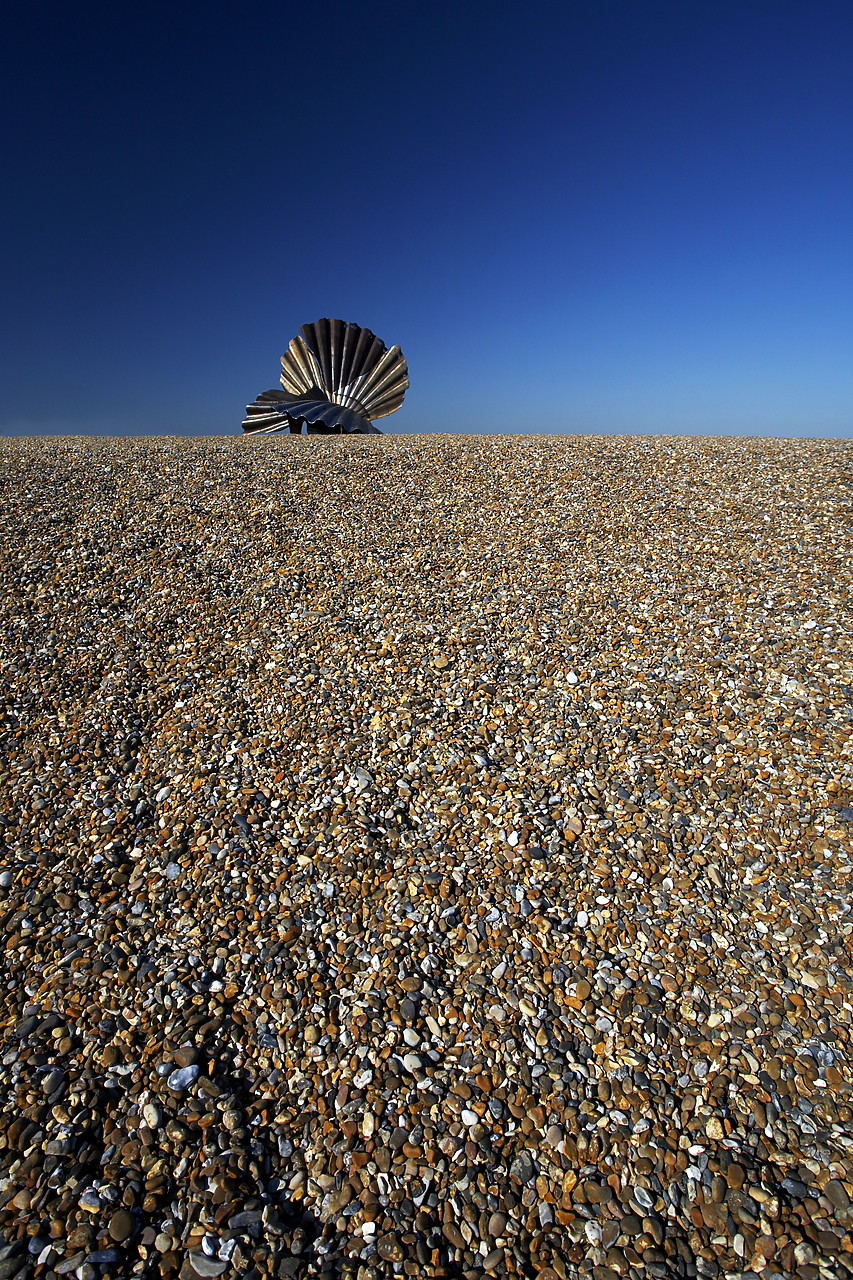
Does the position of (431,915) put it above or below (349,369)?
below

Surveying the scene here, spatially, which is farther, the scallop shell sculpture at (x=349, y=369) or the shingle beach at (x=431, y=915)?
the scallop shell sculpture at (x=349, y=369)

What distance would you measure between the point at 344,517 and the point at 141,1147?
6174 millimetres

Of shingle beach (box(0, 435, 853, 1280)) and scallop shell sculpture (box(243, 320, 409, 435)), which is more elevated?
scallop shell sculpture (box(243, 320, 409, 435))

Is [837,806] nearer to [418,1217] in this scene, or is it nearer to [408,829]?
[408,829]

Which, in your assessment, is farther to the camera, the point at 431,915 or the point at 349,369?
the point at 349,369

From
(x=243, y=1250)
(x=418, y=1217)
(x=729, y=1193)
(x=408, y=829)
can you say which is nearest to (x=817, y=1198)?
(x=729, y=1193)

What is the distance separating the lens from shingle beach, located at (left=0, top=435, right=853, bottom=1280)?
6.68 ft

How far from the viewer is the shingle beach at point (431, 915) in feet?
6.68

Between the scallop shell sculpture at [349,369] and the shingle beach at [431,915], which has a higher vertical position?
the scallop shell sculpture at [349,369]

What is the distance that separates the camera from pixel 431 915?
302 cm

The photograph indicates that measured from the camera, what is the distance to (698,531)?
6.54m

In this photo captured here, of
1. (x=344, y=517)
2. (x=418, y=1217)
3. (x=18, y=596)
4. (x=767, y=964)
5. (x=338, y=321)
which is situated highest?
(x=338, y=321)

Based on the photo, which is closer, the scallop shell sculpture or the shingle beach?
the shingle beach

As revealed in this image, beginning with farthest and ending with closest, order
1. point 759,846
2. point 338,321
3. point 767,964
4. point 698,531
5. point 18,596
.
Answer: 1. point 338,321
2. point 698,531
3. point 18,596
4. point 759,846
5. point 767,964
